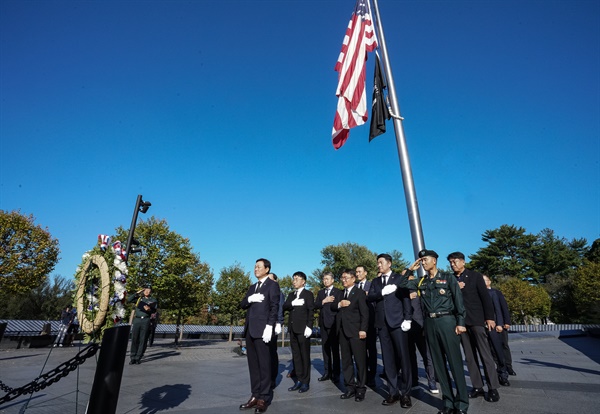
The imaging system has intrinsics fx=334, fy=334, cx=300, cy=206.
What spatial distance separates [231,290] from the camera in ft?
89.8

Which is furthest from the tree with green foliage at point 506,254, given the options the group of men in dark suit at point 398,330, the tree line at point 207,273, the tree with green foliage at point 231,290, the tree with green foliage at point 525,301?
the group of men in dark suit at point 398,330

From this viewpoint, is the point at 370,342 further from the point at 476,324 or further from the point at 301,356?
the point at 476,324

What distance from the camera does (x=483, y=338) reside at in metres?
5.70

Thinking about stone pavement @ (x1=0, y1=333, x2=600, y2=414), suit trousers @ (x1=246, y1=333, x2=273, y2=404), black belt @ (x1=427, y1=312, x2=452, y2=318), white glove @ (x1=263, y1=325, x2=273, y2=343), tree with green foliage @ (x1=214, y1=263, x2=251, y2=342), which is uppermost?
tree with green foliage @ (x1=214, y1=263, x2=251, y2=342)

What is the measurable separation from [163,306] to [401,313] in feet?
60.9

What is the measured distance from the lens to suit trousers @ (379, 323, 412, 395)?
5.10m

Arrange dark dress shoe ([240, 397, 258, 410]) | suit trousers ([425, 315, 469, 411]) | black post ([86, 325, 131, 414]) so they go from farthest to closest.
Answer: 1. dark dress shoe ([240, 397, 258, 410])
2. suit trousers ([425, 315, 469, 411])
3. black post ([86, 325, 131, 414])

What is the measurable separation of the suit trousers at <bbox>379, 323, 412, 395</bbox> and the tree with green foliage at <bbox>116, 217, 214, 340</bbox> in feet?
53.7

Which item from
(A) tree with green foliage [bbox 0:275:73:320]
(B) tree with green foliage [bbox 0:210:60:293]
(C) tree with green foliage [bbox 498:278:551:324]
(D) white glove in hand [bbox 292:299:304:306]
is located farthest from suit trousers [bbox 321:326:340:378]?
(C) tree with green foliage [bbox 498:278:551:324]

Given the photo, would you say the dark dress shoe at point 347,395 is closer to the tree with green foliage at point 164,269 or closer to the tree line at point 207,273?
the tree line at point 207,273

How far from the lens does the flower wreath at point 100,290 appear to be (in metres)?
4.26

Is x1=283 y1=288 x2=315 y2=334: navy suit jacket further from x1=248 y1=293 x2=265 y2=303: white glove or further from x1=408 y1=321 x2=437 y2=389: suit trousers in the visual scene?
x1=408 y1=321 x2=437 y2=389: suit trousers

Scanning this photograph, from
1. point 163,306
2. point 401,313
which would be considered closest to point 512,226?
point 163,306

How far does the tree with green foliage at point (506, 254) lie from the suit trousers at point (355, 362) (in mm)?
65281
